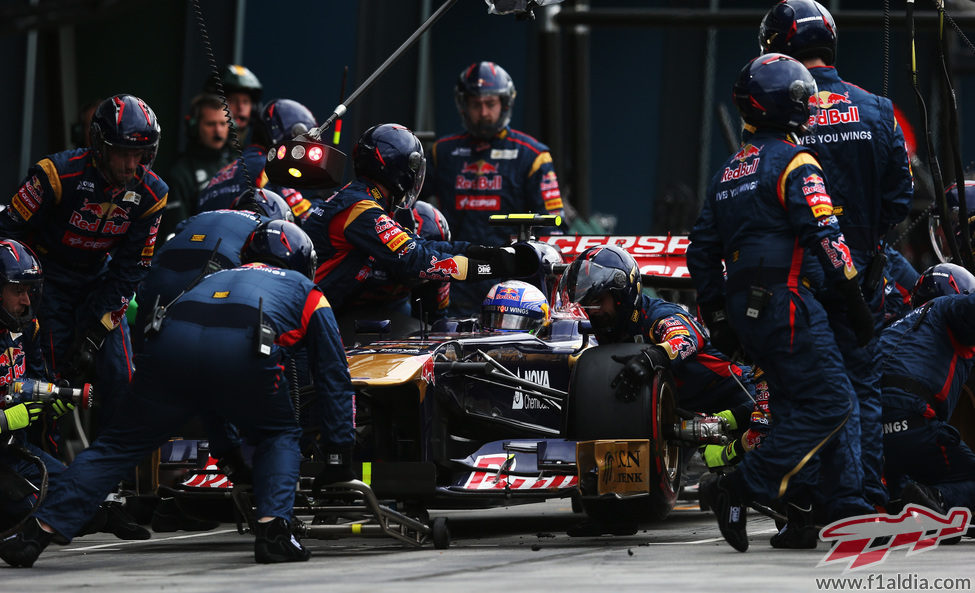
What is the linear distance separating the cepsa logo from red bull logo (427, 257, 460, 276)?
111cm

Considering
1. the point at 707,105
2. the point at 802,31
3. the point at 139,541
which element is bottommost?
the point at 139,541

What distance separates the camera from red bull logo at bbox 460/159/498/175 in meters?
11.1

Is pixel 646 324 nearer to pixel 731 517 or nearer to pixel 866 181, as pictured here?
pixel 866 181

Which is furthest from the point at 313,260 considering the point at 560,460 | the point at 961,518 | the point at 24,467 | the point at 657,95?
the point at 657,95

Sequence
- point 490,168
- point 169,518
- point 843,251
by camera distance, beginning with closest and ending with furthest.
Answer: point 843,251, point 169,518, point 490,168

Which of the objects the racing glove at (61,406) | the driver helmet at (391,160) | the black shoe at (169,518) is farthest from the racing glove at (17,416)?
the driver helmet at (391,160)

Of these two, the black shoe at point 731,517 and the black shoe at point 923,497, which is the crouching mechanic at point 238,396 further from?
the black shoe at point 923,497

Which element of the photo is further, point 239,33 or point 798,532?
point 239,33

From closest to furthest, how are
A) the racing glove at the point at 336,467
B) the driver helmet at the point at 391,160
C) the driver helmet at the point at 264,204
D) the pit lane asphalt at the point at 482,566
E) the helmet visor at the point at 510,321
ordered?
the pit lane asphalt at the point at 482,566, the racing glove at the point at 336,467, the driver helmet at the point at 391,160, the helmet visor at the point at 510,321, the driver helmet at the point at 264,204

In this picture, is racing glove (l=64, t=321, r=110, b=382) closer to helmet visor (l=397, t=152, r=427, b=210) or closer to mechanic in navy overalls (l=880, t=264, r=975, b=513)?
helmet visor (l=397, t=152, r=427, b=210)

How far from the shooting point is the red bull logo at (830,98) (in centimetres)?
757

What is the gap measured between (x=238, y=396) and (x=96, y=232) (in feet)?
8.39

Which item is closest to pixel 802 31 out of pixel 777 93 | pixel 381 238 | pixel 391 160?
pixel 777 93

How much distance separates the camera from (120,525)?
8.29 metres
